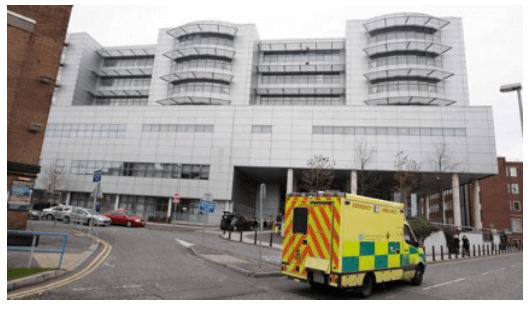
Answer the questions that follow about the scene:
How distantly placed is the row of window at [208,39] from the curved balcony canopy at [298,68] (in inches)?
271

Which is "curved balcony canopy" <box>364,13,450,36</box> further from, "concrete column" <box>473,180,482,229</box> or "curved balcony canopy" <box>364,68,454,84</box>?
"concrete column" <box>473,180,482,229</box>

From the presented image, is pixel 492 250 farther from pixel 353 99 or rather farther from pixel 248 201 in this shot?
pixel 248 201

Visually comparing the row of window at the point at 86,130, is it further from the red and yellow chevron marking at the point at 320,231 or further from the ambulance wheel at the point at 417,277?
the ambulance wheel at the point at 417,277

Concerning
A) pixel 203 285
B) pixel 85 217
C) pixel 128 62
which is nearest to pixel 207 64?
pixel 128 62

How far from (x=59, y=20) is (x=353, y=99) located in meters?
44.2

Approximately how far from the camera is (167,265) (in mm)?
11703

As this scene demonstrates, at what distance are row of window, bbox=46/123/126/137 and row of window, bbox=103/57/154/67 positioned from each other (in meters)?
19.8

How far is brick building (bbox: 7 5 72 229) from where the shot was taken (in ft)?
46.6

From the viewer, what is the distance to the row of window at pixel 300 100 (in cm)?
5838

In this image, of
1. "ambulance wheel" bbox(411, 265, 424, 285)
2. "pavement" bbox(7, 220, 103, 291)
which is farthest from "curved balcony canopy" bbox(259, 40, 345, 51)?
"ambulance wheel" bbox(411, 265, 424, 285)

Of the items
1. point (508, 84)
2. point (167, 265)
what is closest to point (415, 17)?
point (508, 84)

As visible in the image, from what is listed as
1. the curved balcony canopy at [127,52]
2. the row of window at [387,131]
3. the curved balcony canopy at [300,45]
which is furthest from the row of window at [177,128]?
the curved balcony canopy at [127,52]

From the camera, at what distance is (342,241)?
27.0ft

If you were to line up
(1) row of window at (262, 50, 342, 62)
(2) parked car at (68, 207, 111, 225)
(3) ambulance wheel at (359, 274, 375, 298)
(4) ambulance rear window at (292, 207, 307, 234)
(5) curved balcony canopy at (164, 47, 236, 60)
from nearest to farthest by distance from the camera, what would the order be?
1. (3) ambulance wheel at (359, 274, 375, 298)
2. (4) ambulance rear window at (292, 207, 307, 234)
3. (2) parked car at (68, 207, 111, 225)
4. (5) curved balcony canopy at (164, 47, 236, 60)
5. (1) row of window at (262, 50, 342, 62)
